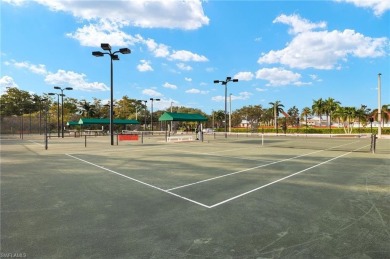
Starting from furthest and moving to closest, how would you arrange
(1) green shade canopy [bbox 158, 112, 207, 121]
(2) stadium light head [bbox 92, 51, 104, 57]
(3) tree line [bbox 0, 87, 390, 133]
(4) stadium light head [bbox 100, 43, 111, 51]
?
(3) tree line [bbox 0, 87, 390, 133], (1) green shade canopy [bbox 158, 112, 207, 121], (2) stadium light head [bbox 92, 51, 104, 57], (4) stadium light head [bbox 100, 43, 111, 51]

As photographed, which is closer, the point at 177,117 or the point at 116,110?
the point at 177,117

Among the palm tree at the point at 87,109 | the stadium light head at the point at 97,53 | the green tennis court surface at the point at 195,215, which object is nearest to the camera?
the green tennis court surface at the point at 195,215

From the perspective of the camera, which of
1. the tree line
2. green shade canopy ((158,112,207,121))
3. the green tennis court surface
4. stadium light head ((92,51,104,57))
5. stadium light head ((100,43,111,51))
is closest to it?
the green tennis court surface

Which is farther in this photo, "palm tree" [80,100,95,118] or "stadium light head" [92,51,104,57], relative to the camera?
"palm tree" [80,100,95,118]

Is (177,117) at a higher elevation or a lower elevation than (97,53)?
lower

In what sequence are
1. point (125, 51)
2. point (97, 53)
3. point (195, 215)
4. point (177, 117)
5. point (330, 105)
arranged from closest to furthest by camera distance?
1. point (195, 215)
2. point (97, 53)
3. point (125, 51)
4. point (177, 117)
5. point (330, 105)

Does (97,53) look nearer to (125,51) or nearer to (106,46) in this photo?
(106,46)

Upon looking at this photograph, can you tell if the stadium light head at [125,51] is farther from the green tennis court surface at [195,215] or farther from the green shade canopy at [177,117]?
the green tennis court surface at [195,215]

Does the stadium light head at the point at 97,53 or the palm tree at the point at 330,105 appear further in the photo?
the palm tree at the point at 330,105

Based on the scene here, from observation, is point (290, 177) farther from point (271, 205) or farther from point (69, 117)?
point (69, 117)

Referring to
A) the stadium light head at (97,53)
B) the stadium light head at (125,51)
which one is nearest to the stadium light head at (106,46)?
the stadium light head at (97,53)

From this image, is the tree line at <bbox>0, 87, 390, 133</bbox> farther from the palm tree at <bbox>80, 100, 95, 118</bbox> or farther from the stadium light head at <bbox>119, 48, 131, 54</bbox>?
the stadium light head at <bbox>119, 48, 131, 54</bbox>

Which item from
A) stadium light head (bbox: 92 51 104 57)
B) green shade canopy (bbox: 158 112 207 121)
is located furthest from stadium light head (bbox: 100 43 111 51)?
green shade canopy (bbox: 158 112 207 121)

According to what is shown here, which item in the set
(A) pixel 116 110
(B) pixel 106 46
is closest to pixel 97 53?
(B) pixel 106 46
